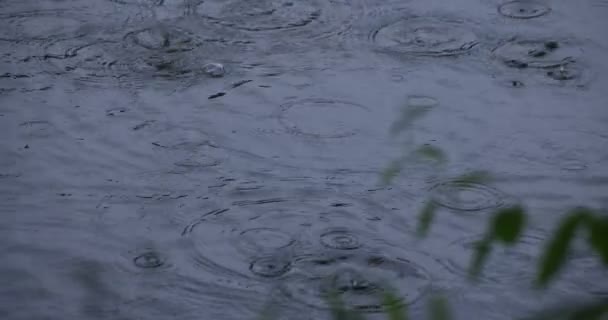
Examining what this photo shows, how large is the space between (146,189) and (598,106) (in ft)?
7.10

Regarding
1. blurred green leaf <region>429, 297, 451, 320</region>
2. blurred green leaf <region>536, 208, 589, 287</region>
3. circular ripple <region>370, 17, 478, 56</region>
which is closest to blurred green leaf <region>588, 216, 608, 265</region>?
blurred green leaf <region>536, 208, 589, 287</region>

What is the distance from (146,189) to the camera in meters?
3.93

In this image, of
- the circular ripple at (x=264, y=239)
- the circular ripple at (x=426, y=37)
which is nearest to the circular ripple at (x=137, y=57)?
the circular ripple at (x=426, y=37)

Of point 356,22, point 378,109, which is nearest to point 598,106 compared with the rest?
point 378,109

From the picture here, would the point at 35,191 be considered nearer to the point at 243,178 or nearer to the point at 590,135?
the point at 243,178

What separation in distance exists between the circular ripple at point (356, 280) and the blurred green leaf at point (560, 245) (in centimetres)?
198

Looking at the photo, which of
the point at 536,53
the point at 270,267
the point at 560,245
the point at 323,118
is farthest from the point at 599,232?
the point at 536,53

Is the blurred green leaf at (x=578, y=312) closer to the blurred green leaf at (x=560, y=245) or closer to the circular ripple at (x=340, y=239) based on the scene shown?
the blurred green leaf at (x=560, y=245)

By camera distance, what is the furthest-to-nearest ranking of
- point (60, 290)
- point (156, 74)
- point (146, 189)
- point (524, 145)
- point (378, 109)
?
point (156, 74), point (378, 109), point (524, 145), point (146, 189), point (60, 290)

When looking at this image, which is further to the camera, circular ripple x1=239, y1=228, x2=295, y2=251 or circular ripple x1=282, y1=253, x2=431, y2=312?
circular ripple x1=239, y1=228, x2=295, y2=251

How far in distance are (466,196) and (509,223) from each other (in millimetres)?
2705

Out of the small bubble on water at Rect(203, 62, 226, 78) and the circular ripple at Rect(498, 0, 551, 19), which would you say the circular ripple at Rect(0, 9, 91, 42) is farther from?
the circular ripple at Rect(498, 0, 551, 19)

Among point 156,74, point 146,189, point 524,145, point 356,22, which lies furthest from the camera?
point 356,22

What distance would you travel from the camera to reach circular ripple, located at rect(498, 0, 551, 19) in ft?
17.8
